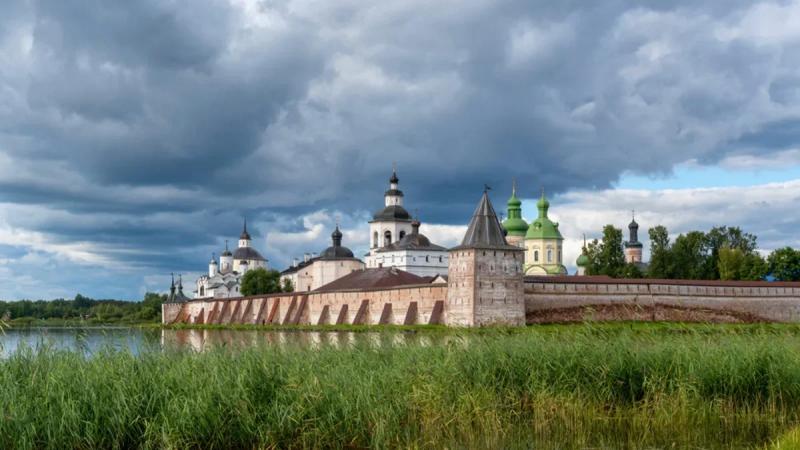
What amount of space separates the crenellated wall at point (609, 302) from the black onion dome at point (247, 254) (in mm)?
41401

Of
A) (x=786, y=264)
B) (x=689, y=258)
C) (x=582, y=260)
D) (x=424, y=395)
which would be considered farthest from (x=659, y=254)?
(x=424, y=395)

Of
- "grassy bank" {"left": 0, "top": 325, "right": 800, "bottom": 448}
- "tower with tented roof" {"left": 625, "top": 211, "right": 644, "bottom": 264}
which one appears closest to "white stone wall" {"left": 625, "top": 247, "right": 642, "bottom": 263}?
"tower with tented roof" {"left": 625, "top": 211, "right": 644, "bottom": 264}

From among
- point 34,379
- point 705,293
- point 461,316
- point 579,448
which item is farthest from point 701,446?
point 705,293

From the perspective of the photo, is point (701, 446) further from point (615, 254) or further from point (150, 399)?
point (615, 254)

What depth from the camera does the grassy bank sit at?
6445 mm

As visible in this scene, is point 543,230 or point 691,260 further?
point 543,230

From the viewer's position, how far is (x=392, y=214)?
183 ft

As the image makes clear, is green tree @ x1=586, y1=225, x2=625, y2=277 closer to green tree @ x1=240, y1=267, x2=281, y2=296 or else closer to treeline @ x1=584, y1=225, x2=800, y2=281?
treeline @ x1=584, y1=225, x2=800, y2=281

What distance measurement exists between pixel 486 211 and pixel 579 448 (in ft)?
68.1

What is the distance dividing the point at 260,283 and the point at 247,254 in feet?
69.6

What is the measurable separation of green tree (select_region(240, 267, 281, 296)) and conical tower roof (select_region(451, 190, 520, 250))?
93.8 feet

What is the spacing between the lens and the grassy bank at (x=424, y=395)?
645 cm

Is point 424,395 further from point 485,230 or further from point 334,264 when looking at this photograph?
point 334,264

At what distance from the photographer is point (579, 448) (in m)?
7.25
